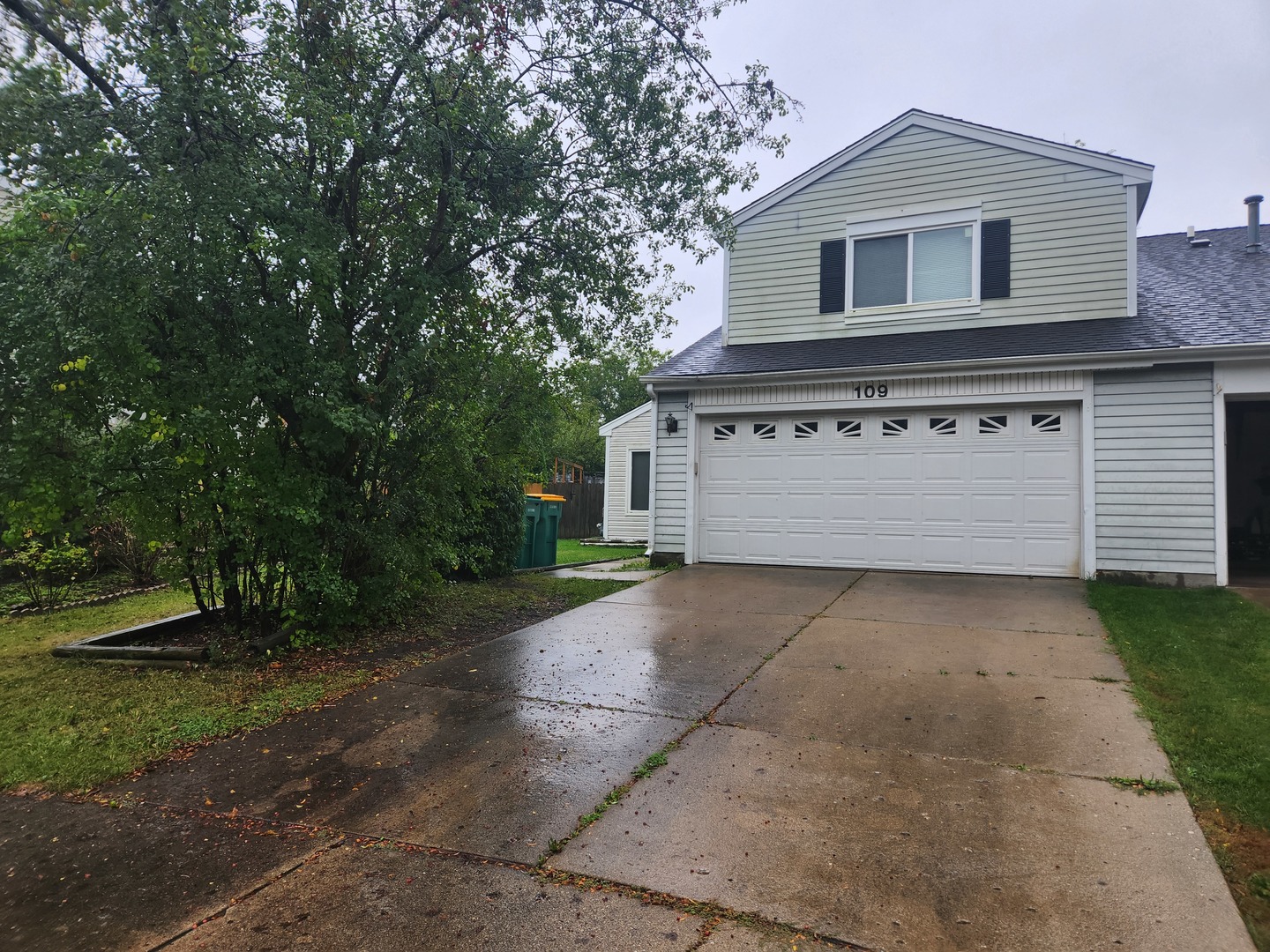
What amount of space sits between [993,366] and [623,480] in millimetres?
10697

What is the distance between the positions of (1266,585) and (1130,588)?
188 centimetres

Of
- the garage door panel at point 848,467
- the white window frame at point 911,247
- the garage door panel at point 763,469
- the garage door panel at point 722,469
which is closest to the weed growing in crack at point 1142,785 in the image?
the garage door panel at point 848,467

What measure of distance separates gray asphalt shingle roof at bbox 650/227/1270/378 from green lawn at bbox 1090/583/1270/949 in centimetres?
295

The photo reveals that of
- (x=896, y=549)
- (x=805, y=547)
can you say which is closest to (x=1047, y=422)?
(x=896, y=549)

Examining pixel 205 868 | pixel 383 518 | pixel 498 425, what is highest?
pixel 498 425

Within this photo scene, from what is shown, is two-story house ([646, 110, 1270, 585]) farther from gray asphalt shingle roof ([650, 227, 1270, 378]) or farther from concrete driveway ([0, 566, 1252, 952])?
concrete driveway ([0, 566, 1252, 952])

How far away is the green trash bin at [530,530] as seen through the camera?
36.3 ft

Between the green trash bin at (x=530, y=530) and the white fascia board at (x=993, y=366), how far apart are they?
96.6 inches

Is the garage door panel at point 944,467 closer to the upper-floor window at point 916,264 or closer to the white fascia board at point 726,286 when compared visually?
the upper-floor window at point 916,264

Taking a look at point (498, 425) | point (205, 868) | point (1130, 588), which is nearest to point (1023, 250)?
point (1130, 588)

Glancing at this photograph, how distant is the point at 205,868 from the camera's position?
9.09 ft

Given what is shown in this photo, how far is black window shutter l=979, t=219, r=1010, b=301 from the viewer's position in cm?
1012

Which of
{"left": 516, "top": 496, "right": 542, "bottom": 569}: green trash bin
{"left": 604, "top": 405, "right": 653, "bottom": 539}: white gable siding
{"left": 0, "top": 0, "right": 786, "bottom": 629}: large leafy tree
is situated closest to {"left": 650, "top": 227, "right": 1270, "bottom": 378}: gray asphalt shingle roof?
{"left": 516, "top": 496, "right": 542, "bottom": 569}: green trash bin

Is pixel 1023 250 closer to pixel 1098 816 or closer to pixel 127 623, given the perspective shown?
pixel 1098 816
